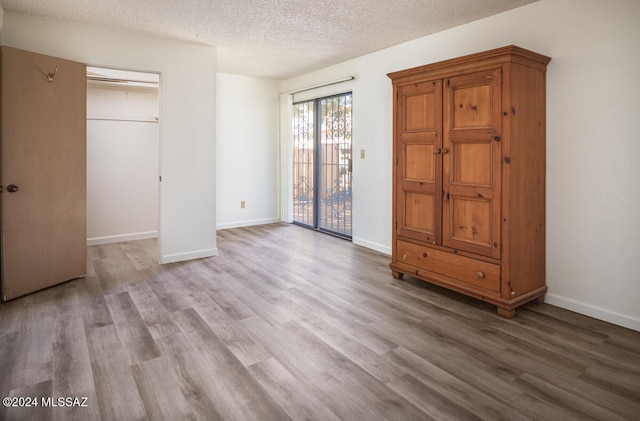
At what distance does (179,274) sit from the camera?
3934mm

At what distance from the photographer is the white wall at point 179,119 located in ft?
12.7

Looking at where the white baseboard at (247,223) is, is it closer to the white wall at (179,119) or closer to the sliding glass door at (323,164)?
the sliding glass door at (323,164)

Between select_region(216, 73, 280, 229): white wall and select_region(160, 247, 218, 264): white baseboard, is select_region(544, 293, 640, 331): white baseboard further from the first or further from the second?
select_region(216, 73, 280, 229): white wall

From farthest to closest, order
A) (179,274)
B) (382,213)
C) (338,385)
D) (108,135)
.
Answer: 1. (108,135)
2. (382,213)
3. (179,274)
4. (338,385)

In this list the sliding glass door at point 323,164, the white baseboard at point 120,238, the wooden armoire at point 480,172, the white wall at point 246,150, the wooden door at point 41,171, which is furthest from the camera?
the white wall at point 246,150

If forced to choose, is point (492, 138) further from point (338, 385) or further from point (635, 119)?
point (338, 385)

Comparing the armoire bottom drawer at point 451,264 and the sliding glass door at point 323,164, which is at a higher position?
the sliding glass door at point 323,164

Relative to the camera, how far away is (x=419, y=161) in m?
3.41

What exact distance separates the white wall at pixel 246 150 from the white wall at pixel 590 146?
3840 millimetres

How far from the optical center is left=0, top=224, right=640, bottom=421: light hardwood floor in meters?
1.83

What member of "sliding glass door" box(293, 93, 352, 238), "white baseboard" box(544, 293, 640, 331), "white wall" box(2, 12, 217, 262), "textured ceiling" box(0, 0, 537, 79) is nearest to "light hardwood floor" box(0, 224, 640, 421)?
"white baseboard" box(544, 293, 640, 331)

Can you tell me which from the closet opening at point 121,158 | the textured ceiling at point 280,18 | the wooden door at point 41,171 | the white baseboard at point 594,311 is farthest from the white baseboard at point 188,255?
the white baseboard at point 594,311

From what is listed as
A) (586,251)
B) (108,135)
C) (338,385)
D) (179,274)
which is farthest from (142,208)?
(586,251)

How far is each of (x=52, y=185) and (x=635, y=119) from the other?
14.8 feet
